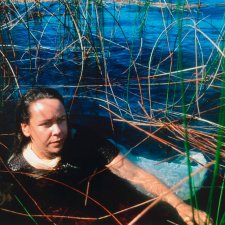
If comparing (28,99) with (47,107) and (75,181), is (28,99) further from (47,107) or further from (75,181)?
(75,181)

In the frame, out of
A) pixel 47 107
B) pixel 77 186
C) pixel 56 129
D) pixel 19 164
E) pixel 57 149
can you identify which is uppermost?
pixel 47 107

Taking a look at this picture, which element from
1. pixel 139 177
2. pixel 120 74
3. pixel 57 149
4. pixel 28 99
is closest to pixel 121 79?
pixel 120 74

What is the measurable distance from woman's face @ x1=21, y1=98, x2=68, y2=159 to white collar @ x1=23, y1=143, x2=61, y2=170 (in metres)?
0.19

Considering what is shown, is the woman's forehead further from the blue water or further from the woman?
the blue water

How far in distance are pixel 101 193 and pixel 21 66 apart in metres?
2.34

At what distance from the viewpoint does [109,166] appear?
2723 millimetres

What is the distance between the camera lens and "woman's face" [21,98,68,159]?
2.34 m

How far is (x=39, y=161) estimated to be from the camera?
2.66 m

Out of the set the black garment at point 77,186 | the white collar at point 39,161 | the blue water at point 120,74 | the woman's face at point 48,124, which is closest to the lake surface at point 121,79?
the blue water at point 120,74

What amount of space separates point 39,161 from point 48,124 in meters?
0.43

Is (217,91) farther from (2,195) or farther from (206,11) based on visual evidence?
(206,11)

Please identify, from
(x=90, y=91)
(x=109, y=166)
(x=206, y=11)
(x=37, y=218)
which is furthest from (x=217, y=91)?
(x=206, y=11)

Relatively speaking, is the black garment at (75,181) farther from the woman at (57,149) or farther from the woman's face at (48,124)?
the woman's face at (48,124)

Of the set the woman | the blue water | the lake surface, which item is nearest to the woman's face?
the woman
